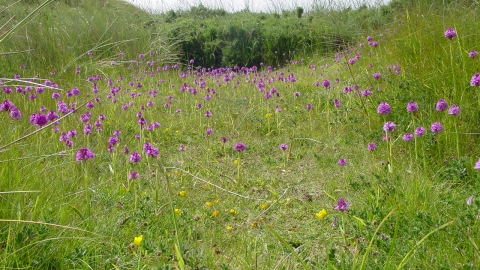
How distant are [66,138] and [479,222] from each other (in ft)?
7.63

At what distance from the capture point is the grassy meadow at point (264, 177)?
1562 mm

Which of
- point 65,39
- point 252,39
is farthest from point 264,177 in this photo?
point 252,39

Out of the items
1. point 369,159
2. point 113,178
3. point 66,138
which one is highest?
point 66,138

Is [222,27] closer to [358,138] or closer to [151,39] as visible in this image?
[151,39]

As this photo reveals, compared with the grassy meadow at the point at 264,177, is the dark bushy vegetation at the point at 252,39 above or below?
above

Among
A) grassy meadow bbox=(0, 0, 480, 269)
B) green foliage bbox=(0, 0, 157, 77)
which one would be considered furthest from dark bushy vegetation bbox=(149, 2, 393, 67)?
grassy meadow bbox=(0, 0, 480, 269)

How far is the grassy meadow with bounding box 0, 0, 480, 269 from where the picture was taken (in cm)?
156

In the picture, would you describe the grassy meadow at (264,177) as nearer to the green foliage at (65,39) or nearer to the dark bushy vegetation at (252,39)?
the green foliage at (65,39)

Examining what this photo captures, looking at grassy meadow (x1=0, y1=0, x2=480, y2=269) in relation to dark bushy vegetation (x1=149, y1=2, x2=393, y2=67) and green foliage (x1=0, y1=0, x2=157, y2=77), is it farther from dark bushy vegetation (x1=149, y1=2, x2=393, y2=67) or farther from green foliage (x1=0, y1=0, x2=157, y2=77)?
dark bushy vegetation (x1=149, y1=2, x2=393, y2=67)

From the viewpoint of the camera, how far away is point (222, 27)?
28.3 feet

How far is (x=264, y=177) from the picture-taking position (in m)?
2.74

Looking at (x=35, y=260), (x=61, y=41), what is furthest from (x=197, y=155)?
(x=61, y=41)

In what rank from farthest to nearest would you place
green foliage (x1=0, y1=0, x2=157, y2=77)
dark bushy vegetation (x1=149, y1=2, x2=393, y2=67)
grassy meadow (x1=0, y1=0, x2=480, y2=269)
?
dark bushy vegetation (x1=149, y1=2, x2=393, y2=67) → green foliage (x1=0, y1=0, x2=157, y2=77) → grassy meadow (x1=0, y1=0, x2=480, y2=269)

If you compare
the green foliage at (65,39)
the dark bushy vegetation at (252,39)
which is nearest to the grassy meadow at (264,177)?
the green foliage at (65,39)
